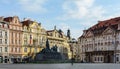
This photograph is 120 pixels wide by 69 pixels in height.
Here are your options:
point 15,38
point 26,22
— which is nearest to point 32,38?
point 26,22

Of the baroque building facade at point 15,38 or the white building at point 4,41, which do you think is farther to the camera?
the baroque building facade at point 15,38

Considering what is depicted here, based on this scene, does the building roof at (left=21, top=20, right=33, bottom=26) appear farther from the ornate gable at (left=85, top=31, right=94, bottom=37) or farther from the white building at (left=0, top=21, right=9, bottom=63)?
the ornate gable at (left=85, top=31, right=94, bottom=37)

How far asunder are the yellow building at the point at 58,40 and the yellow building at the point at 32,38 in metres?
5.60

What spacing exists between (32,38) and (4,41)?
13909 mm

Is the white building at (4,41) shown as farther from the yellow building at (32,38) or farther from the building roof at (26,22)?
the building roof at (26,22)

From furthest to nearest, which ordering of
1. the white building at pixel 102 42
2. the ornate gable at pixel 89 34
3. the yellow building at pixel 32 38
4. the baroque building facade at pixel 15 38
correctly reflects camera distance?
the ornate gable at pixel 89 34, the yellow building at pixel 32 38, the white building at pixel 102 42, the baroque building facade at pixel 15 38

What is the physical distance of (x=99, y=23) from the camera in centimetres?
10944

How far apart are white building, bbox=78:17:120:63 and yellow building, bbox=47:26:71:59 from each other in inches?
336

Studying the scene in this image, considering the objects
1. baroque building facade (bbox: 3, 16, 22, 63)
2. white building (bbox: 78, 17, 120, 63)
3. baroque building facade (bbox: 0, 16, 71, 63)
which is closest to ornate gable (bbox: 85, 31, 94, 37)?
white building (bbox: 78, 17, 120, 63)

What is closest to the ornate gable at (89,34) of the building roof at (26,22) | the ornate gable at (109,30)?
the ornate gable at (109,30)

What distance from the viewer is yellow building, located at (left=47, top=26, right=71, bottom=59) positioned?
368 feet

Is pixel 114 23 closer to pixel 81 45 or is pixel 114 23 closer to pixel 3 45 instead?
pixel 81 45

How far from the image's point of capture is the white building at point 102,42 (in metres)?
94.5

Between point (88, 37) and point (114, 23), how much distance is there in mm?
13511
